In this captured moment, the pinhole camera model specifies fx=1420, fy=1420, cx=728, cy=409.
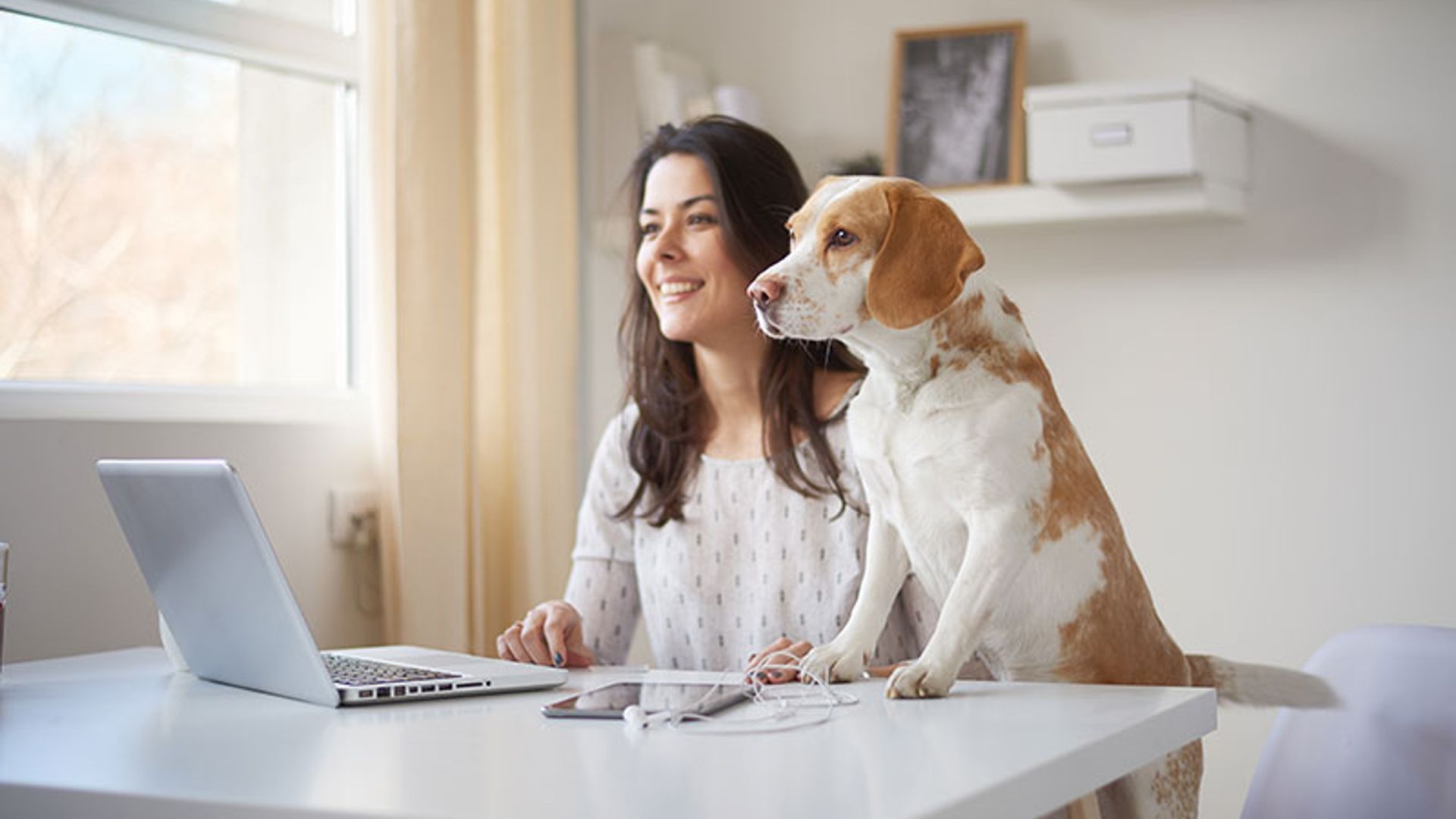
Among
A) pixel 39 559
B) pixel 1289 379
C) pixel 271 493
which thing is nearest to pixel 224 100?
pixel 271 493

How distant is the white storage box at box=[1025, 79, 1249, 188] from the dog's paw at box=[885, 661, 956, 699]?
1325mm

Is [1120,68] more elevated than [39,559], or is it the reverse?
[1120,68]

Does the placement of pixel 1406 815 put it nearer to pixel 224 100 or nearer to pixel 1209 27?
pixel 1209 27

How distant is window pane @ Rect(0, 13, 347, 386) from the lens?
1906mm

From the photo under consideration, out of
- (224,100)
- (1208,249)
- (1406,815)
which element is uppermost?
(224,100)

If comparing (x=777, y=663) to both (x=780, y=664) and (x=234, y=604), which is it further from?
(x=234, y=604)

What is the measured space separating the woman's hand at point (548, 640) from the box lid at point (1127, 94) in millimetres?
1213

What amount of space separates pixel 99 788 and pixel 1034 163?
1.78 m

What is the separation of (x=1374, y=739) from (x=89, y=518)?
152 centimetres

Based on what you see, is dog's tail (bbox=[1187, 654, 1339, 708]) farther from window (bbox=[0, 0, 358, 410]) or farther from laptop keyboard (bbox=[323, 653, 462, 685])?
window (bbox=[0, 0, 358, 410])

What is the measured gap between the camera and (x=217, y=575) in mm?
1202

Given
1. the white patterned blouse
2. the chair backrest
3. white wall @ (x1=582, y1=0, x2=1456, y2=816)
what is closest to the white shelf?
white wall @ (x1=582, y1=0, x2=1456, y2=816)

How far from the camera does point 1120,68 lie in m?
2.46

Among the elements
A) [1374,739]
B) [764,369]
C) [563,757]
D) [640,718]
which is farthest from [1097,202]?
[563,757]
